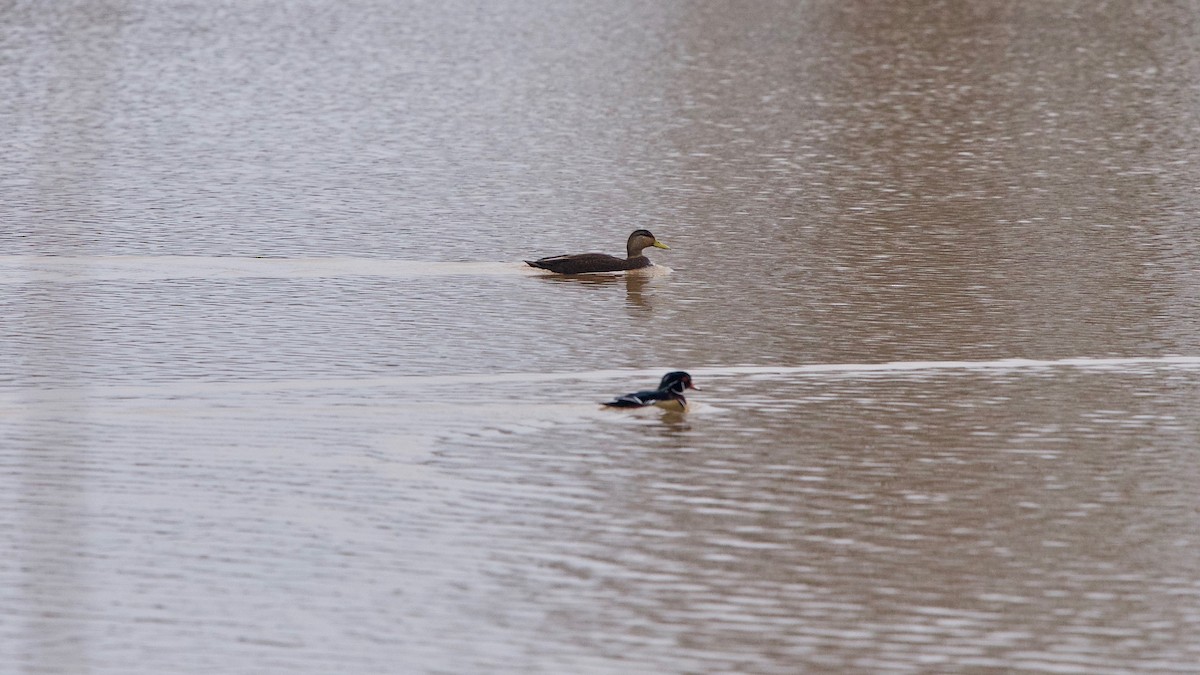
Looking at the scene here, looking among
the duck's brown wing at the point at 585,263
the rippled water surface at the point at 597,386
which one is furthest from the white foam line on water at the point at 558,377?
the duck's brown wing at the point at 585,263

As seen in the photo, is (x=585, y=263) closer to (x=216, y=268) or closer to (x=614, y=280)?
(x=614, y=280)

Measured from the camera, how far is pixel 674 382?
1270cm

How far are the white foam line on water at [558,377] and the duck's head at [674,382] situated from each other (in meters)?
0.89

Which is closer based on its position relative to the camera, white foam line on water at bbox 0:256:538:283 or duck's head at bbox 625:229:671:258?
white foam line on water at bbox 0:256:538:283

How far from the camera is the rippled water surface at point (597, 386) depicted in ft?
29.9

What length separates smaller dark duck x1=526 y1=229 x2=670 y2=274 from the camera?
18125 millimetres

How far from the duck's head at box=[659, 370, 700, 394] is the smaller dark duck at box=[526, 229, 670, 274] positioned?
5396mm

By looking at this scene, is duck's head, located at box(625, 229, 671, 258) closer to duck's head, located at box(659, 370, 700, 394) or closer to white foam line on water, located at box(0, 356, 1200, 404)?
white foam line on water, located at box(0, 356, 1200, 404)

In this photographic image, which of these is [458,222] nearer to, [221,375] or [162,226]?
[162,226]

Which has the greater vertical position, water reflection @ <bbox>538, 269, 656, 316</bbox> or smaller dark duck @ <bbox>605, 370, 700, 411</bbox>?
water reflection @ <bbox>538, 269, 656, 316</bbox>

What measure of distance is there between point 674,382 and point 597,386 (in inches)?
41.8

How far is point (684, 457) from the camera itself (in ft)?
38.8

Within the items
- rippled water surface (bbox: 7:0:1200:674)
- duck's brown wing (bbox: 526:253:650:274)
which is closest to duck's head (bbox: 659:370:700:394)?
rippled water surface (bbox: 7:0:1200:674)

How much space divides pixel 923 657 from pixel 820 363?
589 cm
